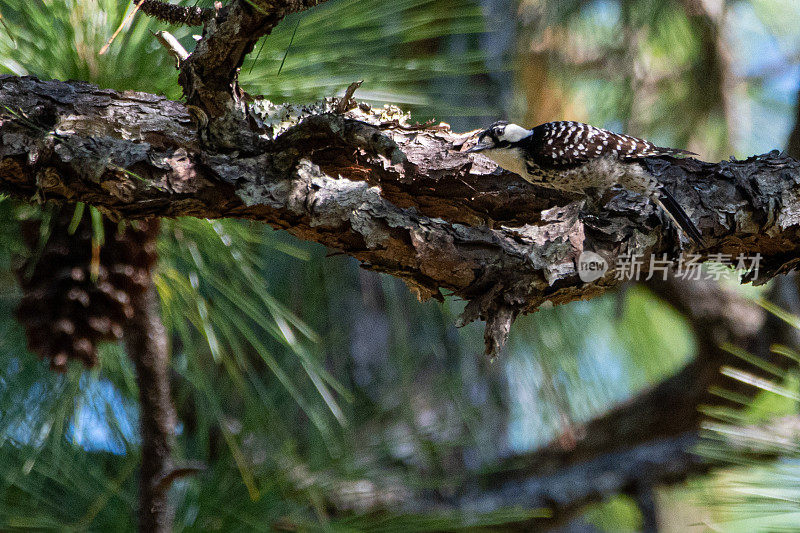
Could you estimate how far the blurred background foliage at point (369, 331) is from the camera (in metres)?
1.08

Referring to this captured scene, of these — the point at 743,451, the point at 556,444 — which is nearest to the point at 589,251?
the point at 743,451

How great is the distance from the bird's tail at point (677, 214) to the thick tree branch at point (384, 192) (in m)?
0.02

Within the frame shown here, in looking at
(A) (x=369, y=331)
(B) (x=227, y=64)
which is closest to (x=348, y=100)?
(B) (x=227, y=64)

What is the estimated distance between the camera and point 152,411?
117 centimetres

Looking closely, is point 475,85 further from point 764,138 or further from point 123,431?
point 123,431

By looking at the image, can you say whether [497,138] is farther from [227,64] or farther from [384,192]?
[227,64]

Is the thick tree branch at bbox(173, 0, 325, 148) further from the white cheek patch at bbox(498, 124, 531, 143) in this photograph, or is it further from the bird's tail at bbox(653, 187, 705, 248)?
the bird's tail at bbox(653, 187, 705, 248)

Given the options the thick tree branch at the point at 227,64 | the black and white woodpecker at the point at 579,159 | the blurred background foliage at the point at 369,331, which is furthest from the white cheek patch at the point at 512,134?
the thick tree branch at the point at 227,64

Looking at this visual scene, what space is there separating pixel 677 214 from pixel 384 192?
0.40m

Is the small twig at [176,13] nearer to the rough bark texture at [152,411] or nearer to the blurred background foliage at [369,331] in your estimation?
the blurred background foliage at [369,331]

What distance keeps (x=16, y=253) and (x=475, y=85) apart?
132cm

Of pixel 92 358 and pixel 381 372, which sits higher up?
pixel 92 358

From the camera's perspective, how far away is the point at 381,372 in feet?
7.00

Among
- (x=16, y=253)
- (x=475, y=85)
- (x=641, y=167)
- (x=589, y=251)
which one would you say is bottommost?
(x=16, y=253)
